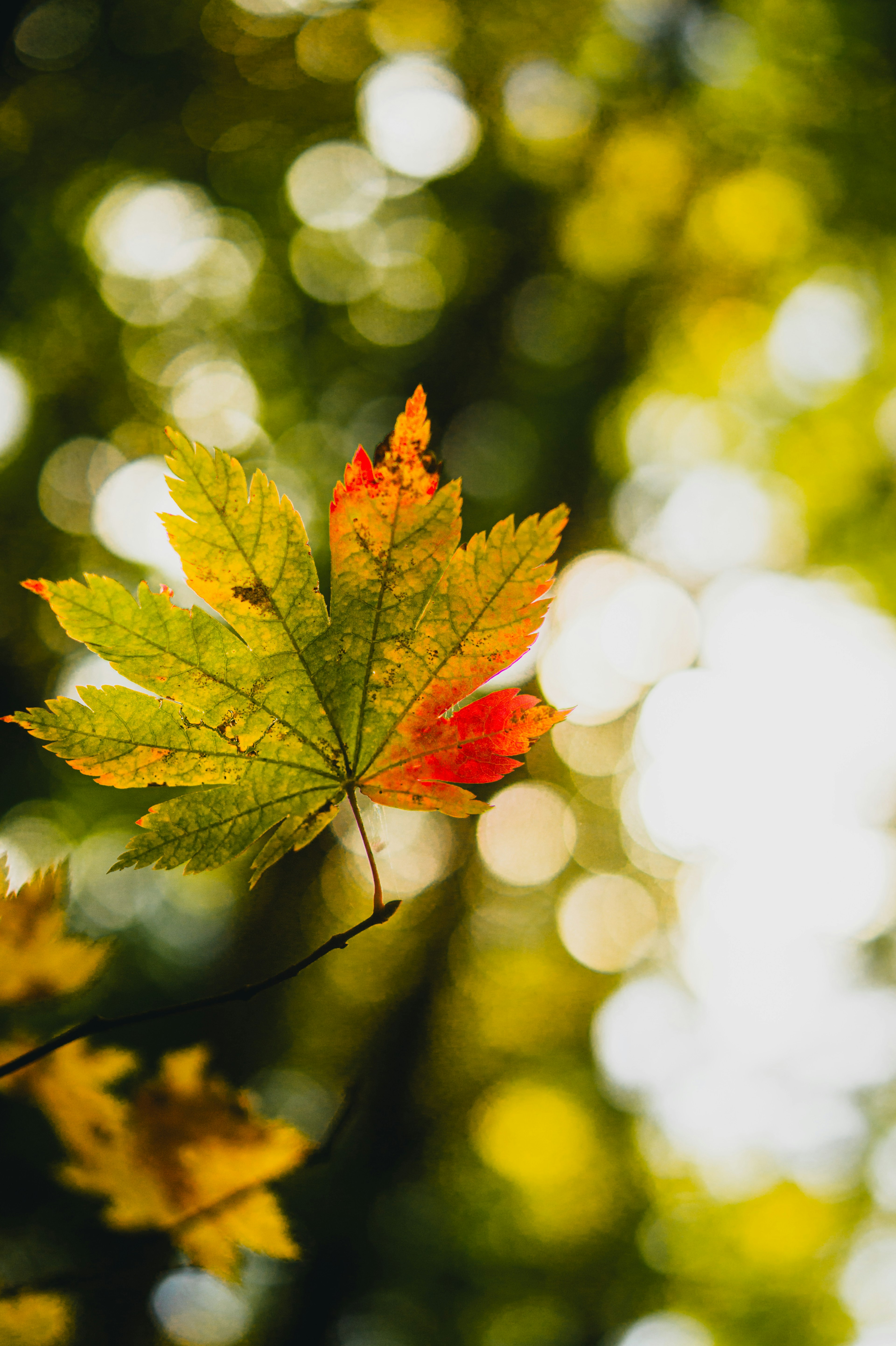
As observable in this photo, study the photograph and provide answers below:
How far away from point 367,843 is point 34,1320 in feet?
2.70

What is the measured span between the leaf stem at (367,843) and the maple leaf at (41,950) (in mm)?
442

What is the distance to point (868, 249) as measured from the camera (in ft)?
15.3

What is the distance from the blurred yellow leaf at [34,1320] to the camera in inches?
33.5

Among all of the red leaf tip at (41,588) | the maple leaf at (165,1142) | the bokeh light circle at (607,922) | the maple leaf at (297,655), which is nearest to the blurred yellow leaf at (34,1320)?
the maple leaf at (165,1142)

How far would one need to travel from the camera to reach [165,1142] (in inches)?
38.9

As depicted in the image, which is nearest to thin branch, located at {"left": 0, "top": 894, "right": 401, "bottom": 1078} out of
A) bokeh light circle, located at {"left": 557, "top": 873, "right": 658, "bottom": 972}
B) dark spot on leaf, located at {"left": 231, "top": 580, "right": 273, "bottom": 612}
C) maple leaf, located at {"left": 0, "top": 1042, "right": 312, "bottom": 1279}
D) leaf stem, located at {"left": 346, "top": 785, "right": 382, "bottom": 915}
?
leaf stem, located at {"left": 346, "top": 785, "right": 382, "bottom": 915}

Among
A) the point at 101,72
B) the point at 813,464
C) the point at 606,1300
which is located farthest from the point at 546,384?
the point at 606,1300

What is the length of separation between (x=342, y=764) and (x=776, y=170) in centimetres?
581

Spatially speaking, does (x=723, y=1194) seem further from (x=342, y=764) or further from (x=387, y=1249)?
(x=342, y=764)

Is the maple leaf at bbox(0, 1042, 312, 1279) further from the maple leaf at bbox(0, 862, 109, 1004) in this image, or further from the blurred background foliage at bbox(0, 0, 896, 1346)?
the blurred background foliage at bbox(0, 0, 896, 1346)

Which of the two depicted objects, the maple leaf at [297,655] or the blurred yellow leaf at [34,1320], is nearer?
the maple leaf at [297,655]

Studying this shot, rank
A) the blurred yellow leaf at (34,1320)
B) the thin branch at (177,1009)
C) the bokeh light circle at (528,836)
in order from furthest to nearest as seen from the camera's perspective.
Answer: the bokeh light circle at (528,836), the blurred yellow leaf at (34,1320), the thin branch at (177,1009)

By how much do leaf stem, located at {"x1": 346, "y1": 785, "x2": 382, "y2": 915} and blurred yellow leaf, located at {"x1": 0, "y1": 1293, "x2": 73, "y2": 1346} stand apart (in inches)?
29.5

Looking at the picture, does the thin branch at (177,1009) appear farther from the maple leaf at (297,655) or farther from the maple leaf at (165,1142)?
the maple leaf at (165,1142)
